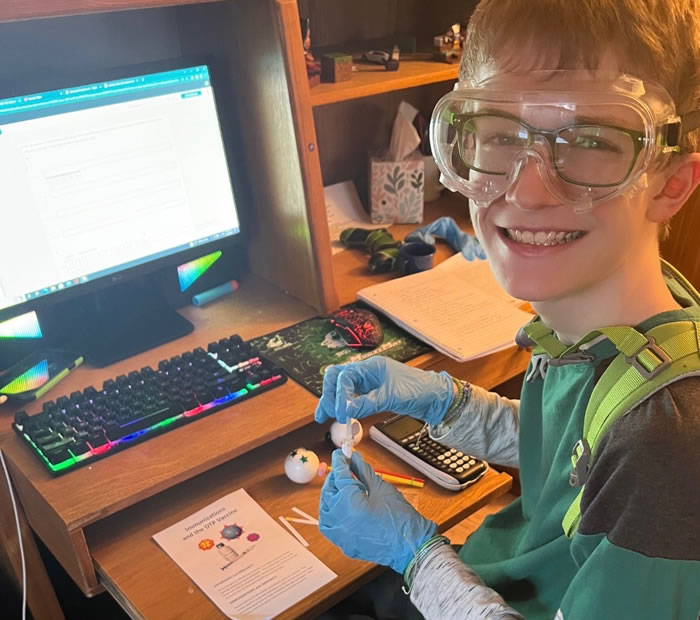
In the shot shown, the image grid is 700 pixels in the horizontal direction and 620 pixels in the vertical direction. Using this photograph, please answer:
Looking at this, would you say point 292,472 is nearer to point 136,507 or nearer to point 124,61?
point 136,507

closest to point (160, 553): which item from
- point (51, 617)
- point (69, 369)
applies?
point (69, 369)

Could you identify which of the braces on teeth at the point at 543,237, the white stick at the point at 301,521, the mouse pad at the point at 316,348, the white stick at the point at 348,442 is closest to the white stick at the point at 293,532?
the white stick at the point at 301,521

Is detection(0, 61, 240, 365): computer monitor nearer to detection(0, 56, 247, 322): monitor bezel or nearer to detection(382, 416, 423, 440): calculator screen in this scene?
detection(0, 56, 247, 322): monitor bezel

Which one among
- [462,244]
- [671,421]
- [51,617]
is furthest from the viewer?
[462,244]

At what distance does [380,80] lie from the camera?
1421 millimetres

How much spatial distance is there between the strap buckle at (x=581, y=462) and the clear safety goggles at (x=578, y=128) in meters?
0.26

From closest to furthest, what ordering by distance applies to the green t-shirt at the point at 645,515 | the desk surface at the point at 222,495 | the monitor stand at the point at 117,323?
1. the green t-shirt at the point at 645,515
2. the desk surface at the point at 222,495
3. the monitor stand at the point at 117,323

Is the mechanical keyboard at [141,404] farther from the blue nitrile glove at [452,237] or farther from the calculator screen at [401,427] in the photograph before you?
the blue nitrile glove at [452,237]

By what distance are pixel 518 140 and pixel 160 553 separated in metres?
0.71

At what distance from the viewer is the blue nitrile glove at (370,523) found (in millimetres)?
923

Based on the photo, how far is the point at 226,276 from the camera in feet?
4.90

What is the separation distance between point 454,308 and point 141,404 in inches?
24.2

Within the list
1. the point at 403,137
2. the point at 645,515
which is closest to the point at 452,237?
the point at 403,137

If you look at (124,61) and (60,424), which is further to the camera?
(124,61)
